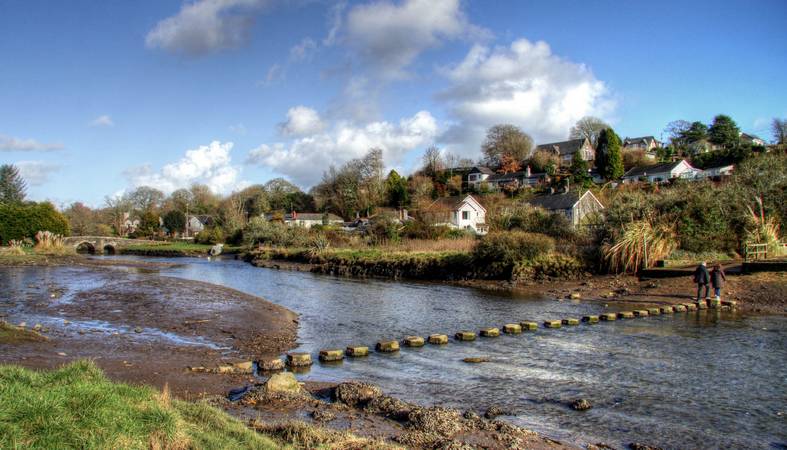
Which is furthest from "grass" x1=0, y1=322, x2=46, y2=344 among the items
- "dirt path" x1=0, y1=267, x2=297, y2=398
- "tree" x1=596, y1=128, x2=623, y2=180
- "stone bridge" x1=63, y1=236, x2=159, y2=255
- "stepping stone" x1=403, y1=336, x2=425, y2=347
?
"tree" x1=596, y1=128, x2=623, y2=180

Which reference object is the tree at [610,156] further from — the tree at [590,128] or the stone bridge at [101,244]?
the stone bridge at [101,244]

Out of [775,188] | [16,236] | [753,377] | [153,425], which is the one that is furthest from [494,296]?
[16,236]

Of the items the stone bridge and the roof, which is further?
the roof

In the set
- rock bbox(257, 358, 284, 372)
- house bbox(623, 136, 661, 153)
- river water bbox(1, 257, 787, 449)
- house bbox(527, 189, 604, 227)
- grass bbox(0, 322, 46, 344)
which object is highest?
house bbox(623, 136, 661, 153)

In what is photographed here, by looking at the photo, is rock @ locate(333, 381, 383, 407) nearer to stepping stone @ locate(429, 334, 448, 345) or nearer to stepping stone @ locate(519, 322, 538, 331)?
stepping stone @ locate(429, 334, 448, 345)

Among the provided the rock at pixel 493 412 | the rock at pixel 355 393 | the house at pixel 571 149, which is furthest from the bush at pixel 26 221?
the house at pixel 571 149

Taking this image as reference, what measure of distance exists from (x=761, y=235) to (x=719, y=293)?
1371cm

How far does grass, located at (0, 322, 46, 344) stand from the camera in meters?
14.7

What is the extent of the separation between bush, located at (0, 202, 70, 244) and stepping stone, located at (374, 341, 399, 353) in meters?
65.4

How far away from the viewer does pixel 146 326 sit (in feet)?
65.0

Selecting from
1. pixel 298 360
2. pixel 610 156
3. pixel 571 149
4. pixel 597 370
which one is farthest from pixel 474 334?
pixel 571 149

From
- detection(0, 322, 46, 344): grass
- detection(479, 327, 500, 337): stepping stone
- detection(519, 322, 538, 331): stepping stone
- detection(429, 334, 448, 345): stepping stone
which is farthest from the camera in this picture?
detection(519, 322, 538, 331): stepping stone

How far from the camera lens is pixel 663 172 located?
3406 inches

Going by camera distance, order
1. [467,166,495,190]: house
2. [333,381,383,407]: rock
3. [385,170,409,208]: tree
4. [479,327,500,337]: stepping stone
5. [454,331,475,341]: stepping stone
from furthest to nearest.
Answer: [467,166,495,190]: house → [385,170,409,208]: tree → [479,327,500,337]: stepping stone → [454,331,475,341]: stepping stone → [333,381,383,407]: rock
